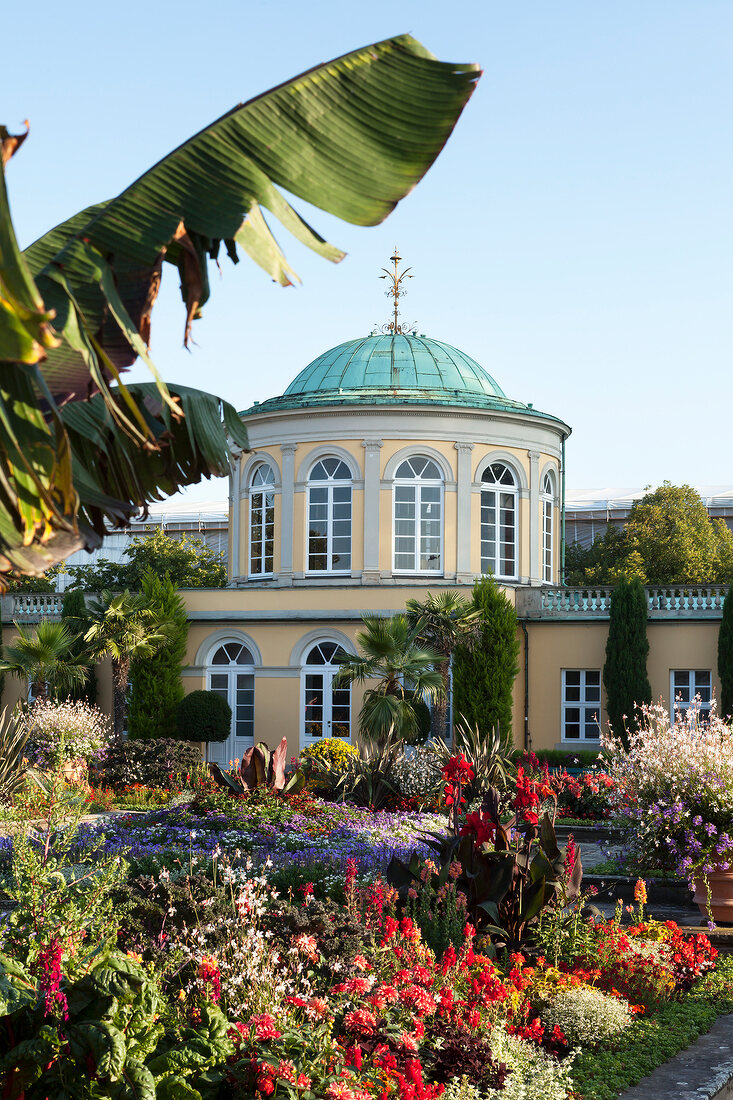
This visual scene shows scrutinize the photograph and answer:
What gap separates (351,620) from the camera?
2695 cm

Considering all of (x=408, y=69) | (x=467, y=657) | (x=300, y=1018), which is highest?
(x=408, y=69)

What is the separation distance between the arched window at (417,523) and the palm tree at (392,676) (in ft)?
17.6

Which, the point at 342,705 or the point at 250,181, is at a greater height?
the point at 250,181

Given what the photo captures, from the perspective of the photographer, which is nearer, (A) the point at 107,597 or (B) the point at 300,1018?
(B) the point at 300,1018

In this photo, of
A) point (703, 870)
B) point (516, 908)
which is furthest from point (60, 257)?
point (703, 870)

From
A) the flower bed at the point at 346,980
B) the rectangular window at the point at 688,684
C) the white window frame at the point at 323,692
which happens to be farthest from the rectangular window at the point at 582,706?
the flower bed at the point at 346,980

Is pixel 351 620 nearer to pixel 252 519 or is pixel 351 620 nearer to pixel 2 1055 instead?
pixel 252 519

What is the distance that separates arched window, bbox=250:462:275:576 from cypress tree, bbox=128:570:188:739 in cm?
380

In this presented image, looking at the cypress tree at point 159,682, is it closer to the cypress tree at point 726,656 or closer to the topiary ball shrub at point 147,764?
the topiary ball shrub at point 147,764

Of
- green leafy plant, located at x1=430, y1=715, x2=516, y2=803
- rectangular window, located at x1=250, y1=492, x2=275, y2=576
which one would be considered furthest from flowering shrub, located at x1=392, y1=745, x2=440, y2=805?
rectangular window, located at x1=250, y1=492, x2=275, y2=576

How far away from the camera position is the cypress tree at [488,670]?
25438 mm

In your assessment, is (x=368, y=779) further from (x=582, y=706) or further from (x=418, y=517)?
(x=418, y=517)

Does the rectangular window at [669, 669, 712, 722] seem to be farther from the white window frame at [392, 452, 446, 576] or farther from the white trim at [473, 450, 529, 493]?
the white trim at [473, 450, 529, 493]

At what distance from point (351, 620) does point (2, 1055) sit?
21.7 meters
